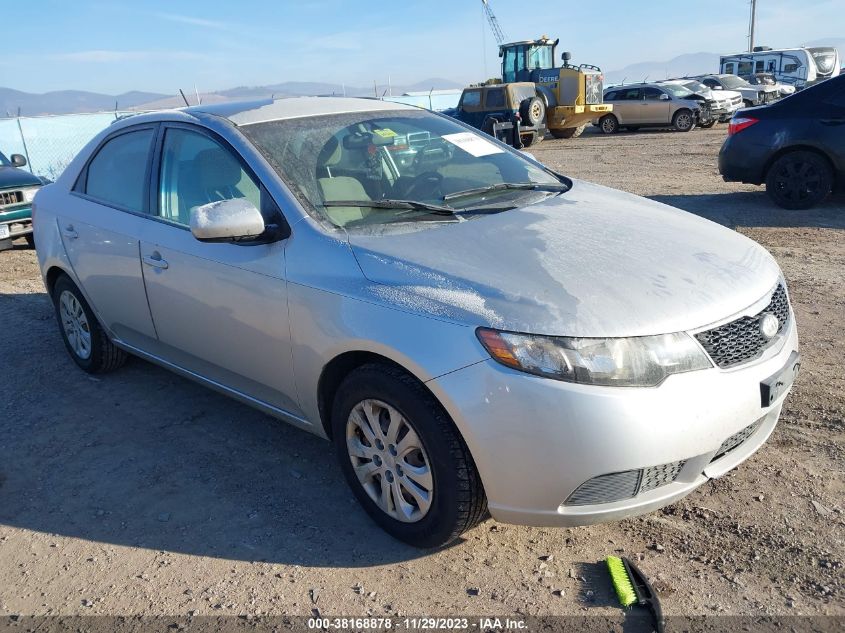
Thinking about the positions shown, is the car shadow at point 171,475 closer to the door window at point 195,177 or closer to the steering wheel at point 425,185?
the door window at point 195,177

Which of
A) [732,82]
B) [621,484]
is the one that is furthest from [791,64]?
[621,484]

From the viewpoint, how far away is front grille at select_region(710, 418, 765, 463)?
2.66 m

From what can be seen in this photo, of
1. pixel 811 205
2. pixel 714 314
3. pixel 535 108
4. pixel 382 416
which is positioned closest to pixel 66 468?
pixel 382 416

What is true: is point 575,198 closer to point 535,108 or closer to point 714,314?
point 714,314

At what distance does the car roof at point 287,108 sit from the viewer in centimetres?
365

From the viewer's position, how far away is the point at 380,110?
13.0ft

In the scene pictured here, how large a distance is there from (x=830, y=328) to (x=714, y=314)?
2934 mm

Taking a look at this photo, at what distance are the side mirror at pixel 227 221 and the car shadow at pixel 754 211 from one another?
6695 millimetres

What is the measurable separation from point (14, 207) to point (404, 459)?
828 cm

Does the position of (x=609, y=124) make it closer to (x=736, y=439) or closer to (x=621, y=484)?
(x=736, y=439)

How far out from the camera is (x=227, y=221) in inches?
120

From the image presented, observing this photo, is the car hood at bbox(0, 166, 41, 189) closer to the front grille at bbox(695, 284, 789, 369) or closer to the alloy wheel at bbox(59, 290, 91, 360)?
the alloy wheel at bbox(59, 290, 91, 360)

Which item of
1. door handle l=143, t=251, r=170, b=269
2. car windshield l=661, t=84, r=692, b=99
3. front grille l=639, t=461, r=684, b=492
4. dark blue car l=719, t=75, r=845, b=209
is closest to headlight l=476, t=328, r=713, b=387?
front grille l=639, t=461, r=684, b=492

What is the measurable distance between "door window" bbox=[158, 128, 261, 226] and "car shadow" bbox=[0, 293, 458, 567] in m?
1.22
